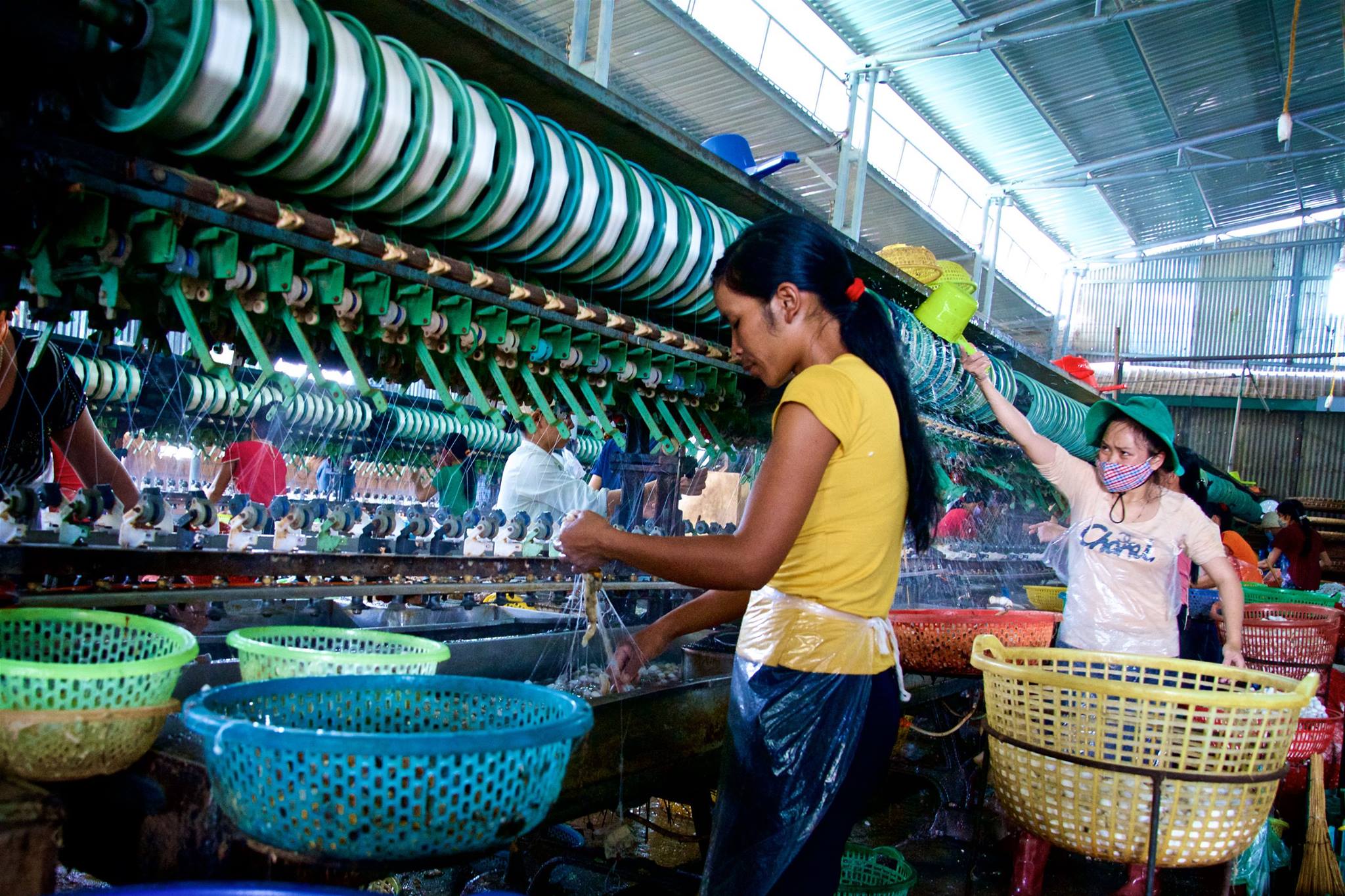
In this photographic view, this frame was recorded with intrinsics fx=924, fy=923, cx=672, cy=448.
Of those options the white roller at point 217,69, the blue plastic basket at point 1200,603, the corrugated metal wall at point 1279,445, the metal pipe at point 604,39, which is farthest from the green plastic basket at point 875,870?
the corrugated metal wall at point 1279,445

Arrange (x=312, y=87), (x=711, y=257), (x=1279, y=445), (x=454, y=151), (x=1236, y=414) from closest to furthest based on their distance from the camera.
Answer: (x=312, y=87)
(x=454, y=151)
(x=711, y=257)
(x=1236, y=414)
(x=1279, y=445)

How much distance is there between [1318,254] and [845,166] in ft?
46.3

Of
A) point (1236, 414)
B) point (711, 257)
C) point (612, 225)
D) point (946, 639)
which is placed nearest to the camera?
point (612, 225)

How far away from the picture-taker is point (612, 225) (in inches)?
92.1

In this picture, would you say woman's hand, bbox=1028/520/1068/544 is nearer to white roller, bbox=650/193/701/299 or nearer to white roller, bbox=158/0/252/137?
white roller, bbox=650/193/701/299

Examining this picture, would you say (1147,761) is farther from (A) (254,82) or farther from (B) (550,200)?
(A) (254,82)

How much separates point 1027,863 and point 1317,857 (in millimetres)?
1031

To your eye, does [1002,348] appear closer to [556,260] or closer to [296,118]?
[556,260]

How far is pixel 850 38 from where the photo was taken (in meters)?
7.78

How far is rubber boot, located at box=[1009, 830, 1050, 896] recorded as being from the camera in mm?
2705

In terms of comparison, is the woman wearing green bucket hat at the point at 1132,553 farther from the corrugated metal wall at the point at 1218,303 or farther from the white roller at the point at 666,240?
the corrugated metal wall at the point at 1218,303

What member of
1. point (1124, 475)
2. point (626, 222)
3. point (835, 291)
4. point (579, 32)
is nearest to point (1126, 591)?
point (1124, 475)

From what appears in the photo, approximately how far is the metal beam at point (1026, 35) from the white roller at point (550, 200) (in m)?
5.45

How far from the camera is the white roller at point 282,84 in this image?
153cm
